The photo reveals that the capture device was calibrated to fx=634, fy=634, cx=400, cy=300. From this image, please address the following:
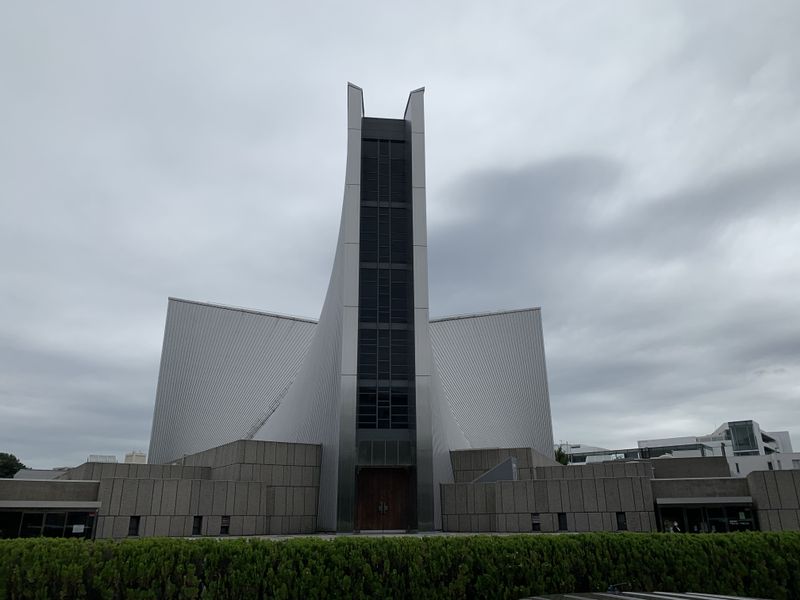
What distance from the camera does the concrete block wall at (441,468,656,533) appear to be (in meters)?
20.1

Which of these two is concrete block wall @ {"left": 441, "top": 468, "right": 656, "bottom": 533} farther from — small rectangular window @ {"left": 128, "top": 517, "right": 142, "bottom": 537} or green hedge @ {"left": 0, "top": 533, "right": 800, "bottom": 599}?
small rectangular window @ {"left": 128, "top": 517, "right": 142, "bottom": 537}

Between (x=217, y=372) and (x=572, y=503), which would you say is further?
(x=217, y=372)

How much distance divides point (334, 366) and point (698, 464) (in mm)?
17340

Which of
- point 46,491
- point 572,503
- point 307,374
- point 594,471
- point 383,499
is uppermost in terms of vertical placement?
point 307,374

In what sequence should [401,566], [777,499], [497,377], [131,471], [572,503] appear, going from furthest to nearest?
[497,377], [131,471], [572,503], [777,499], [401,566]

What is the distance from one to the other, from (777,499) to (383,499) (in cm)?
1332

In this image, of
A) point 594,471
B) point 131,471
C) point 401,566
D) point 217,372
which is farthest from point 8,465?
point 401,566

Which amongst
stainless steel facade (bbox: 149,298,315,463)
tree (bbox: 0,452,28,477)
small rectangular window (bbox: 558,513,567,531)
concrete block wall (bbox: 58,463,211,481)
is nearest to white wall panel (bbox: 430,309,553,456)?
stainless steel facade (bbox: 149,298,315,463)

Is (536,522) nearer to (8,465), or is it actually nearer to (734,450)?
(734,450)

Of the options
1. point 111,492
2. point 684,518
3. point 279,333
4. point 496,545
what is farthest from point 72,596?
point 279,333

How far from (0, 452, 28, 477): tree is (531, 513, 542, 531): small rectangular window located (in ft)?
253

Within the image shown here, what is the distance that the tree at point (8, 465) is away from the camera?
253ft

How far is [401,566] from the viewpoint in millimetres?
10672

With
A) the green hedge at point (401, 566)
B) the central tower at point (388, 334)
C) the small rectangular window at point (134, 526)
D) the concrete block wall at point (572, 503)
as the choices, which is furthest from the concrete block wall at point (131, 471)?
the green hedge at point (401, 566)
